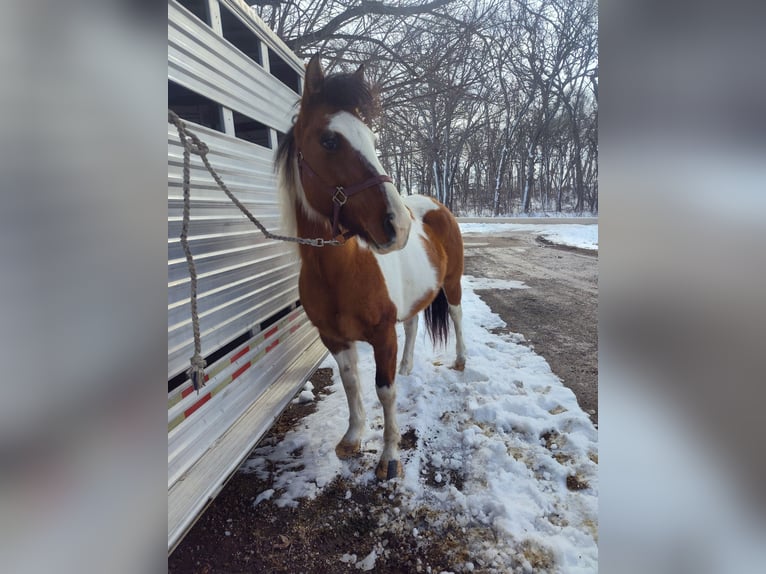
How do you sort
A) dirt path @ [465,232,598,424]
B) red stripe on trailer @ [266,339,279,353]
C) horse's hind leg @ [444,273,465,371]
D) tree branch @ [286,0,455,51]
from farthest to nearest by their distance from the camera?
tree branch @ [286,0,455,51] < horse's hind leg @ [444,273,465,371] < dirt path @ [465,232,598,424] < red stripe on trailer @ [266,339,279,353]

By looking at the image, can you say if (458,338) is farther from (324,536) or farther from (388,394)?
(324,536)

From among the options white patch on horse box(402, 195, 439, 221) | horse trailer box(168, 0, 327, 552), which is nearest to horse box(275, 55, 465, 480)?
horse trailer box(168, 0, 327, 552)

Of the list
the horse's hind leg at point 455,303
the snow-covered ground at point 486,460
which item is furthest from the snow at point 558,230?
the snow-covered ground at point 486,460

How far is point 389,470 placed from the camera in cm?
220

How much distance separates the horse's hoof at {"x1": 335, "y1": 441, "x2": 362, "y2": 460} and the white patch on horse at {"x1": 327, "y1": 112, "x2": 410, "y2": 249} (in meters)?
1.36

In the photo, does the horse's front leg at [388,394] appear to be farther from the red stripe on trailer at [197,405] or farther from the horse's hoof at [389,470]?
the red stripe on trailer at [197,405]

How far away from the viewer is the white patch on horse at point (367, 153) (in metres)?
1.75

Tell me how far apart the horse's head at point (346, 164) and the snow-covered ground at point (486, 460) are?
4.50 feet

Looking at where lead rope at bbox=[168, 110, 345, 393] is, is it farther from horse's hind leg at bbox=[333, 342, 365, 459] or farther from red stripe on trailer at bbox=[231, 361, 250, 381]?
horse's hind leg at bbox=[333, 342, 365, 459]

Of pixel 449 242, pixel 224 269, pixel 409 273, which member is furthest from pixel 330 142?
pixel 449 242

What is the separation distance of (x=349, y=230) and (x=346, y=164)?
1.03 ft

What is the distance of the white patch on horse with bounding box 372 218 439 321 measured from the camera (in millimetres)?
2383
